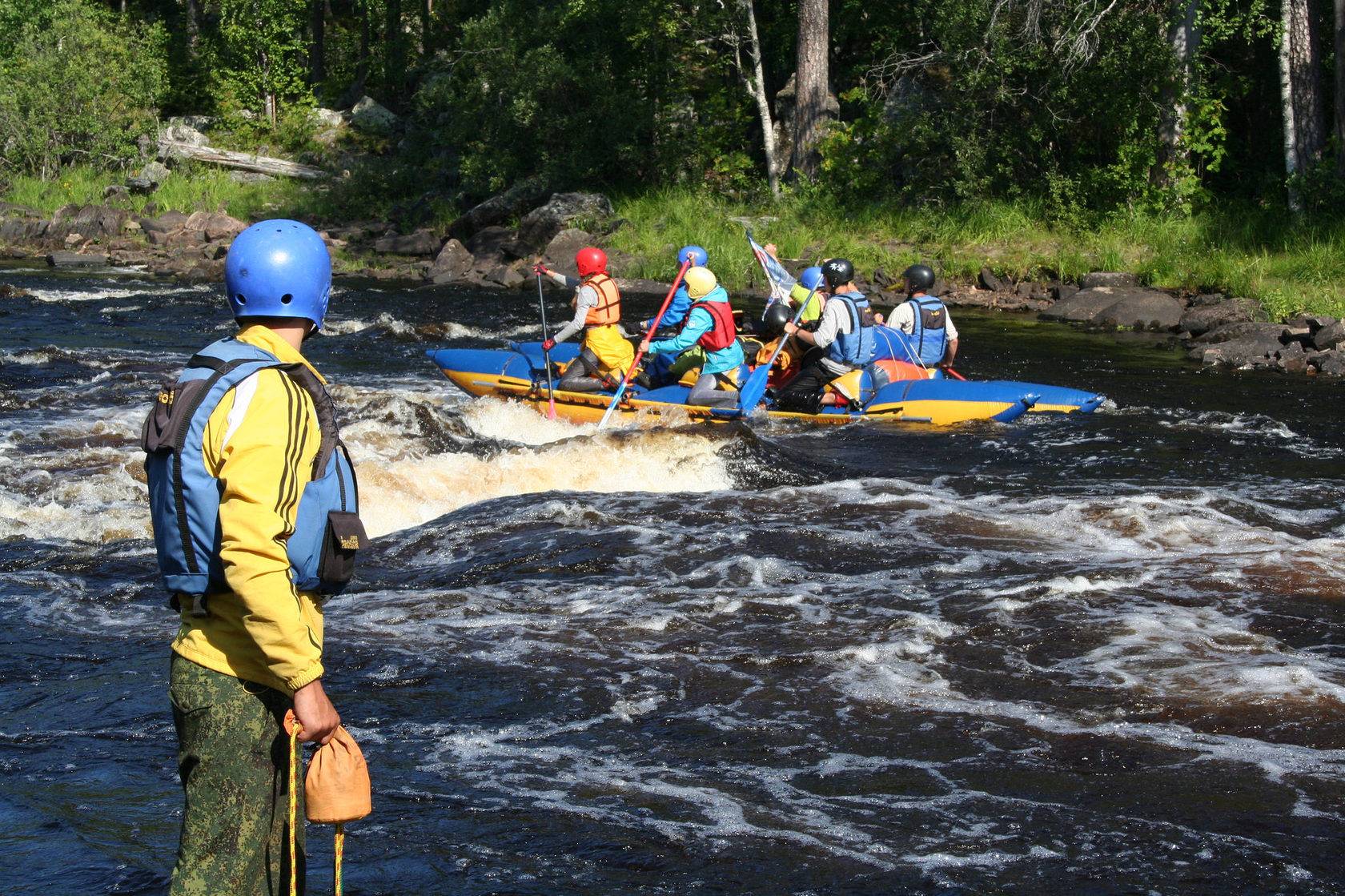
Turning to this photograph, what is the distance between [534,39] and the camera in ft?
82.0

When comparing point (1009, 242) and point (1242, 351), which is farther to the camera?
point (1009, 242)

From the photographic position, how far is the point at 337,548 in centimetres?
255

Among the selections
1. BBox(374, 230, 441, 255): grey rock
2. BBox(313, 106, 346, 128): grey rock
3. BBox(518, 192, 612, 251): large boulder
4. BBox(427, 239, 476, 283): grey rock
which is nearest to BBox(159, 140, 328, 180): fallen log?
BBox(313, 106, 346, 128): grey rock

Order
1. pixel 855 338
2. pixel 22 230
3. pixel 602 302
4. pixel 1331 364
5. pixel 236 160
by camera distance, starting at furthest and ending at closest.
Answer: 1. pixel 236 160
2. pixel 22 230
3. pixel 1331 364
4. pixel 602 302
5. pixel 855 338

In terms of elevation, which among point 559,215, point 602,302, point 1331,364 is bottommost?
point 1331,364

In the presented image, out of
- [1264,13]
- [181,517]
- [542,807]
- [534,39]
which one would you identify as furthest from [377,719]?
[534,39]

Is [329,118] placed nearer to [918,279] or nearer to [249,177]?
[249,177]

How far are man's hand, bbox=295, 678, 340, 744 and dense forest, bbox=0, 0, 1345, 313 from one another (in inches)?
610

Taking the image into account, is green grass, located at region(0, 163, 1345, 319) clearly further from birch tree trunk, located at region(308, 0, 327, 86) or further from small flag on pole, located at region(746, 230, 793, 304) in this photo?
birch tree trunk, located at region(308, 0, 327, 86)

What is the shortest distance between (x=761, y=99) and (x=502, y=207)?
5.19 meters

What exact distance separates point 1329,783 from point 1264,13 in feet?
55.5

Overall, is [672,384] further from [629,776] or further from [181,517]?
[181,517]

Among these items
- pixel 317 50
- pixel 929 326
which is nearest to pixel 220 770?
pixel 929 326

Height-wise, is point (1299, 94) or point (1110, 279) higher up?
point (1299, 94)
